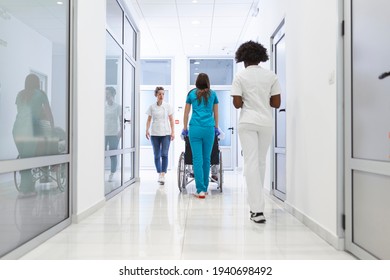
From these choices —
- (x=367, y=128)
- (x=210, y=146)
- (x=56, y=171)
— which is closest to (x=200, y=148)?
(x=210, y=146)

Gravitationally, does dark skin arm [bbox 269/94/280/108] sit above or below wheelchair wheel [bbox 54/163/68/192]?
above

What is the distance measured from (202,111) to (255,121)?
4.15 ft

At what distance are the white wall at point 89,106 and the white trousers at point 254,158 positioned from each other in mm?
1389

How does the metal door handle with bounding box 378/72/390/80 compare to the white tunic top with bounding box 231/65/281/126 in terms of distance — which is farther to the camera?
the white tunic top with bounding box 231/65/281/126

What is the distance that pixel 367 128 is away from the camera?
184 cm

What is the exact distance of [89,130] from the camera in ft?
10.3

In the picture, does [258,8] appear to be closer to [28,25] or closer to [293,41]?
[293,41]

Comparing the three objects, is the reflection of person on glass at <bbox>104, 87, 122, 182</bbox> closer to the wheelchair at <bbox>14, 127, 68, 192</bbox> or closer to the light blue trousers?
the light blue trousers

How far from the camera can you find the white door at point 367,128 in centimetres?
167

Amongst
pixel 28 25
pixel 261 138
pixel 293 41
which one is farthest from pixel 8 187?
pixel 293 41

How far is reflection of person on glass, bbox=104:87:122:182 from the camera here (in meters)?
4.06

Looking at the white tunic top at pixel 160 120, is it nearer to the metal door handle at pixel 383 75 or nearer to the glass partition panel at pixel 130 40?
the glass partition panel at pixel 130 40

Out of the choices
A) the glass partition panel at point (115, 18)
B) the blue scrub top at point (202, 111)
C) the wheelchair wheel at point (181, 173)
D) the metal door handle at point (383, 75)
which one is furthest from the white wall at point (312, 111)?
the glass partition panel at point (115, 18)

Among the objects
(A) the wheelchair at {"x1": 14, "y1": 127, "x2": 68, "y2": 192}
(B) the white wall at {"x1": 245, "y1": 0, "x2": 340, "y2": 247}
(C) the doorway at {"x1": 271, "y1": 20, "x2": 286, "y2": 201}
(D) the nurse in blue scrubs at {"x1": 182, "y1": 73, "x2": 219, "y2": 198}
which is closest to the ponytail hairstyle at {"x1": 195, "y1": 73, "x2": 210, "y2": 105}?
(D) the nurse in blue scrubs at {"x1": 182, "y1": 73, "x2": 219, "y2": 198}
